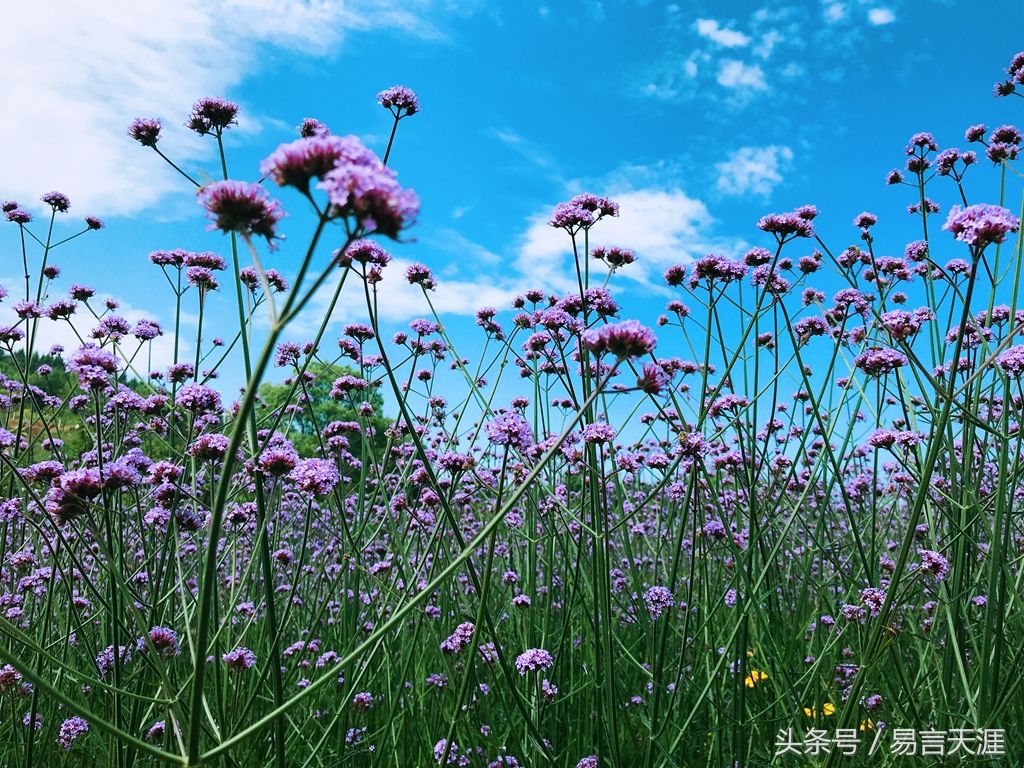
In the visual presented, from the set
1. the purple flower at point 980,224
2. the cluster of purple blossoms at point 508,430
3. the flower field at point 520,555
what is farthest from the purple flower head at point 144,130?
the purple flower at point 980,224

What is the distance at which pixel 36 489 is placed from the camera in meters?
4.84

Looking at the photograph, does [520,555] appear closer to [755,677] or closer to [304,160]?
[755,677]

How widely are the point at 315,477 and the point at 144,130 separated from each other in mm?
1846

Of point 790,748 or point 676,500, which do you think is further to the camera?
point 676,500

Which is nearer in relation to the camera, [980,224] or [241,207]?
[241,207]

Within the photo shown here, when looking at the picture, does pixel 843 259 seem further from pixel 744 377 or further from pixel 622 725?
pixel 622 725

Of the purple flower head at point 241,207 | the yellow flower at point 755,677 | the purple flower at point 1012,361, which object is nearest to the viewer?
the purple flower head at point 241,207

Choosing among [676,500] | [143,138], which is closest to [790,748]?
[676,500]

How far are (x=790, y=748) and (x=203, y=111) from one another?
146 inches

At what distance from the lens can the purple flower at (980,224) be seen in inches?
86.6

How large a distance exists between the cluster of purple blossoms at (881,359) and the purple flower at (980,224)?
1136mm

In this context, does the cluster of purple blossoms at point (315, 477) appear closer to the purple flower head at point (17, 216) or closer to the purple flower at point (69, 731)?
the purple flower at point (69, 731)

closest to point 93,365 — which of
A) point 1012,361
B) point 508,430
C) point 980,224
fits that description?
point 508,430

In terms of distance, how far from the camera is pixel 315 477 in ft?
8.34
